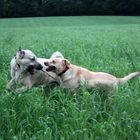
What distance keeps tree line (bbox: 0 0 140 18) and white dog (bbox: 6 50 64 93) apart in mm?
45903

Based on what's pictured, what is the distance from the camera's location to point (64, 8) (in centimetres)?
5403

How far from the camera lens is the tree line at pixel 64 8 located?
52.2 m

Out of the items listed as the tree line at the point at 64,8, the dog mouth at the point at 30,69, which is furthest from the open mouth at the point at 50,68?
the tree line at the point at 64,8

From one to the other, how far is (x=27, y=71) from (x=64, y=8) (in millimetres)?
47832

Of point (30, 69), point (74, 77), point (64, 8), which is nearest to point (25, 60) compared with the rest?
point (30, 69)

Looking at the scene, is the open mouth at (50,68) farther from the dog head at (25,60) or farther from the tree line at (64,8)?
the tree line at (64,8)

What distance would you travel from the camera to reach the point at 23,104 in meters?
5.76

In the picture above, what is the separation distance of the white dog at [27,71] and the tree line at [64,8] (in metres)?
45.9

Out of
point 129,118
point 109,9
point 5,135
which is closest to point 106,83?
point 129,118

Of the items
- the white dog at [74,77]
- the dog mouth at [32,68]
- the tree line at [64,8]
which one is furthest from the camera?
the tree line at [64,8]

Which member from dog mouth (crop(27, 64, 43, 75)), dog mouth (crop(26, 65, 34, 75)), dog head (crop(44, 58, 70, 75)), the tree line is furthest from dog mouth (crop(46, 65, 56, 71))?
→ the tree line

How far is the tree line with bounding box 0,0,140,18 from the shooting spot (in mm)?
52156

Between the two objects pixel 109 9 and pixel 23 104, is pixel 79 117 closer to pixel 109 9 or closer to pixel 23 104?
pixel 23 104

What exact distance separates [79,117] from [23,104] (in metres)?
0.90
